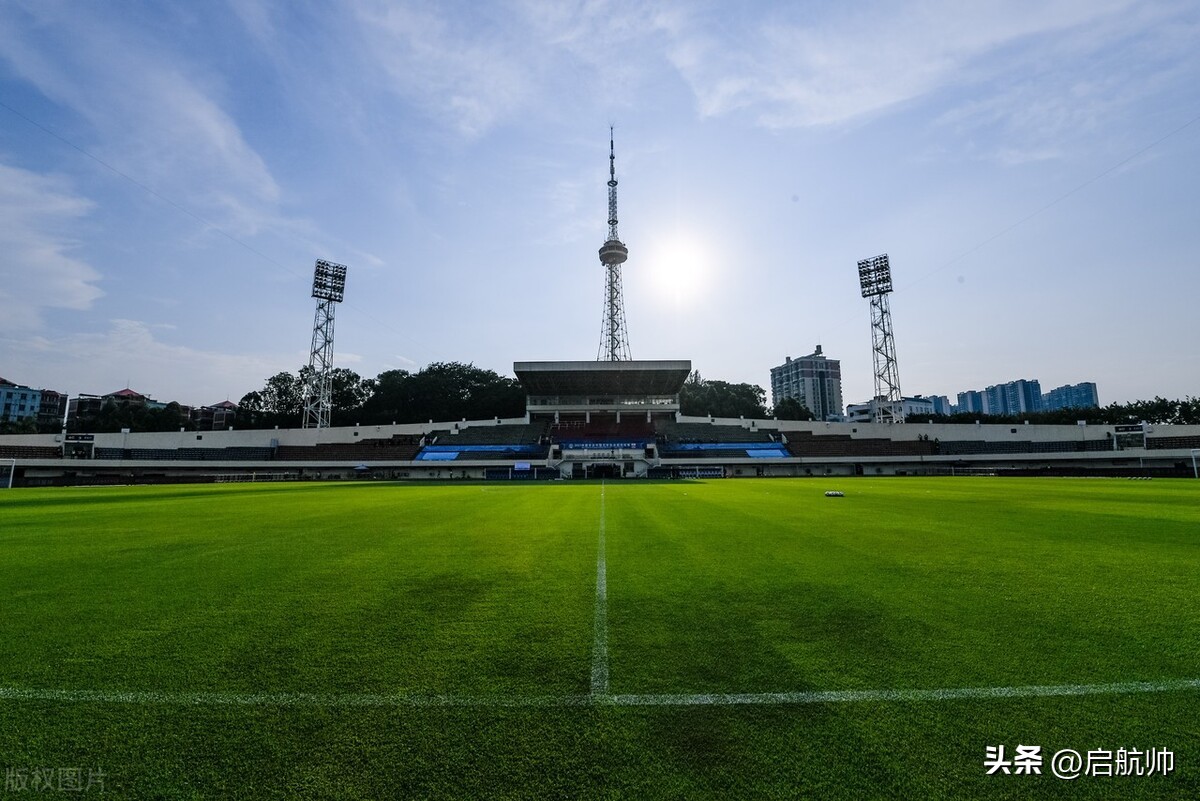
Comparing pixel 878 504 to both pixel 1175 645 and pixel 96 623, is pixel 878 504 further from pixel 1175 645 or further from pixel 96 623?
pixel 96 623

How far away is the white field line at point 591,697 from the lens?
3100mm

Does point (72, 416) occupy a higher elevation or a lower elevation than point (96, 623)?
higher

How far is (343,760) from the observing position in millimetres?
2551

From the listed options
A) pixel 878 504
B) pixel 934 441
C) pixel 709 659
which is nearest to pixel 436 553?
pixel 709 659

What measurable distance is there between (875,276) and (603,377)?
34.8 metres

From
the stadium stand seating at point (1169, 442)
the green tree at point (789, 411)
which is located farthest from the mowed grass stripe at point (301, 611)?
the green tree at point (789, 411)

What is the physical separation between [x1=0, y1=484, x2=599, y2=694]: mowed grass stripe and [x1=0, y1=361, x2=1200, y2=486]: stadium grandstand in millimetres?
39607

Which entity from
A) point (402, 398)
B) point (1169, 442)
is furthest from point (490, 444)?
point (1169, 442)

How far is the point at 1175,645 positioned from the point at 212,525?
14676 millimetres

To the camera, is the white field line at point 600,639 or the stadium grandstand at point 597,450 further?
the stadium grandstand at point 597,450

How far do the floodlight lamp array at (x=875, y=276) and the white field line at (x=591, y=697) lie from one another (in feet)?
225

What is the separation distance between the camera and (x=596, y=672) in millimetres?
3529

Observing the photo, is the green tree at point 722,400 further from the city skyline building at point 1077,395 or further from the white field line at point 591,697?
the city skyline building at point 1077,395

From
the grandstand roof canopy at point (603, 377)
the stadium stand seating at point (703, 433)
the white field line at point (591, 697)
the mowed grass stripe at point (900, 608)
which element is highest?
the grandstand roof canopy at point (603, 377)
